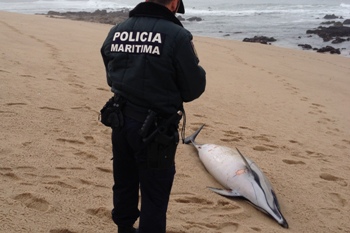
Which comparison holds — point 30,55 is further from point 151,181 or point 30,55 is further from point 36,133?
point 151,181

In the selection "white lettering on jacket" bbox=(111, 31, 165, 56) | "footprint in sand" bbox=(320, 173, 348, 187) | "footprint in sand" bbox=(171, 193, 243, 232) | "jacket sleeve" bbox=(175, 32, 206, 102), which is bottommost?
"footprint in sand" bbox=(320, 173, 348, 187)

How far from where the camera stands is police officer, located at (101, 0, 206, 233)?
230 centimetres

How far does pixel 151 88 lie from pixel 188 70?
25 centimetres

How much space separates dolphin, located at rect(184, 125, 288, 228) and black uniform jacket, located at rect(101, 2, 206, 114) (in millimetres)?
1771

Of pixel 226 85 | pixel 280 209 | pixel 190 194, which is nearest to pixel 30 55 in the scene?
pixel 226 85

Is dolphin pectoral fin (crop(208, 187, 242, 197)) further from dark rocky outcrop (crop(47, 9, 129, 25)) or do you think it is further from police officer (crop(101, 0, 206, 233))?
dark rocky outcrop (crop(47, 9, 129, 25))

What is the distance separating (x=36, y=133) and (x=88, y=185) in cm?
131

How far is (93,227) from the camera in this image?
3.02 meters

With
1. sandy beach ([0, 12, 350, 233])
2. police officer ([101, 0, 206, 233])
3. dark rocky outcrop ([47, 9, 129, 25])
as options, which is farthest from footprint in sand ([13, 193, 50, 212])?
dark rocky outcrop ([47, 9, 129, 25])

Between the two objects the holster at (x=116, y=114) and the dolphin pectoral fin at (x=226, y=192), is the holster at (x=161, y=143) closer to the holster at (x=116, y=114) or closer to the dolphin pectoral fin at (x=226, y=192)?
the holster at (x=116, y=114)

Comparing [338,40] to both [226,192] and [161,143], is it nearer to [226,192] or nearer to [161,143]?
[226,192]

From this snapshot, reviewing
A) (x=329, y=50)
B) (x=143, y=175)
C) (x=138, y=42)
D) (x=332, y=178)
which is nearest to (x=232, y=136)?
(x=332, y=178)

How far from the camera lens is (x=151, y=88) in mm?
2338

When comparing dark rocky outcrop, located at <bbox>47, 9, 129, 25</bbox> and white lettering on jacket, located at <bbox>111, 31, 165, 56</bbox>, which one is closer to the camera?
white lettering on jacket, located at <bbox>111, 31, 165, 56</bbox>
